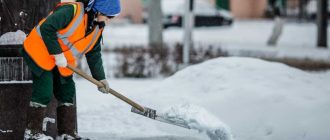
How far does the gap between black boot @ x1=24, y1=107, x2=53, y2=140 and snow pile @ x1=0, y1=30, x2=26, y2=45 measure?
0.53 meters

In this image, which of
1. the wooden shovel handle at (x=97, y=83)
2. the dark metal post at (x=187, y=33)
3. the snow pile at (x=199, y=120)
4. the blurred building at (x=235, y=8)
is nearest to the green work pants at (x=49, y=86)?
the wooden shovel handle at (x=97, y=83)

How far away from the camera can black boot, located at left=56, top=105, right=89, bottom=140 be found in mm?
5344

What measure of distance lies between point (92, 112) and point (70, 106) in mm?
2549

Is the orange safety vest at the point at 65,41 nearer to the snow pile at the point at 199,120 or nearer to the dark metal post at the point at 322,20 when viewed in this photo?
the snow pile at the point at 199,120

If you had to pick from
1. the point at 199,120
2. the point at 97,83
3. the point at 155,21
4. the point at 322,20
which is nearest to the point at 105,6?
the point at 97,83

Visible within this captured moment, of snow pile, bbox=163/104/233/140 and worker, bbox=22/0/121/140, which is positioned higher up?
worker, bbox=22/0/121/140

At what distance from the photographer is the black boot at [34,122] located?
16.4 ft

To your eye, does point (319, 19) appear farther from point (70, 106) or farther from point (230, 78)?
point (70, 106)

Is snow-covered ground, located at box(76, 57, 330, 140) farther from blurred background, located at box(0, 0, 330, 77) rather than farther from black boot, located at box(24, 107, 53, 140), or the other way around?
blurred background, located at box(0, 0, 330, 77)

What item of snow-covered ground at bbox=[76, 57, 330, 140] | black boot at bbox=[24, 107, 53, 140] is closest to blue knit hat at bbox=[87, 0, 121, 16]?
black boot at bbox=[24, 107, 53, 140]

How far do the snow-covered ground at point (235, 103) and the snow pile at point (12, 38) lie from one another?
1.45m

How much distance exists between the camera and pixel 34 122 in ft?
16.4

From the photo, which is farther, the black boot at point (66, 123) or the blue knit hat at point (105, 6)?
the black boot at point (66, 123)

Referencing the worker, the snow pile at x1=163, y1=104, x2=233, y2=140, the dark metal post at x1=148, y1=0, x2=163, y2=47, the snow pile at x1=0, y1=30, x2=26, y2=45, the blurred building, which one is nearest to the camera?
the worker
